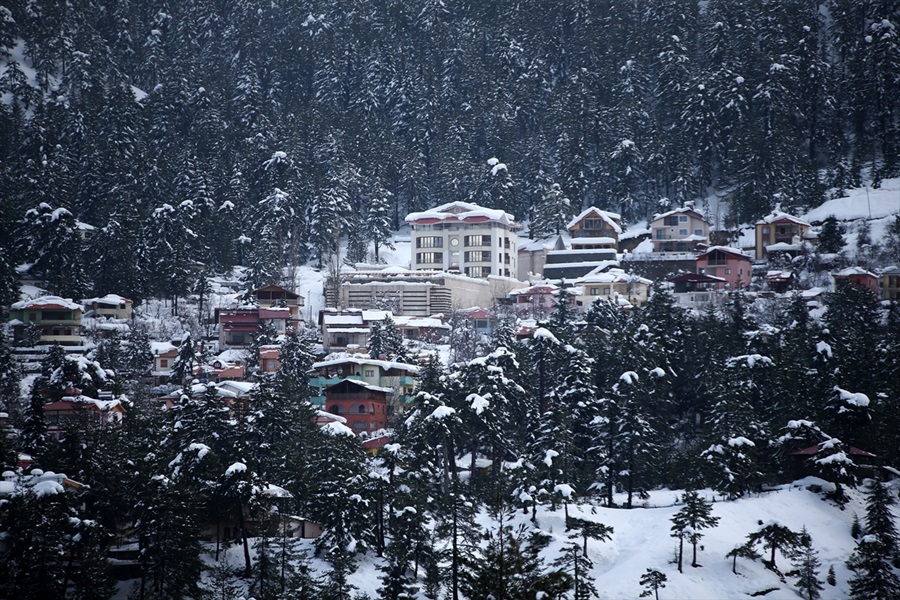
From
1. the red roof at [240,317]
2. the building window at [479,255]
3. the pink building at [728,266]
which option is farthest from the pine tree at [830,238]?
the red roof at [240,317]

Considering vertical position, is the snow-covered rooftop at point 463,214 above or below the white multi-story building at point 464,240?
above

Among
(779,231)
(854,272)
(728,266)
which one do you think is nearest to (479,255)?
(728,266)

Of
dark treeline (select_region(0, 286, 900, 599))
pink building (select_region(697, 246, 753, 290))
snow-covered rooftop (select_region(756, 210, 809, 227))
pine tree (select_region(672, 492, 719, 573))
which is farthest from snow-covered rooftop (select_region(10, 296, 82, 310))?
snow-covered rooftop (select_region(756, 210, 809, 227))

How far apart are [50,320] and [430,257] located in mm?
A: 38927

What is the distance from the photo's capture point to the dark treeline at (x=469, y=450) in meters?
44.6

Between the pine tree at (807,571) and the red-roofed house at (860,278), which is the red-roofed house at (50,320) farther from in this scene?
the red-roofed house at (860,278)

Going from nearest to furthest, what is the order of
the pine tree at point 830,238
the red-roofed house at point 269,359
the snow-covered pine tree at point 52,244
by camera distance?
the red-roofed house at point 269,359 < the snow-covered pine tree at point 52,244 < the pine tree at point 830,238

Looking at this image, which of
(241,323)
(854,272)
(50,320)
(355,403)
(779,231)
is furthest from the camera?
(779,231)

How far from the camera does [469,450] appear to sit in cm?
5991

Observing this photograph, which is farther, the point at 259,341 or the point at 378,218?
the point at 378,218

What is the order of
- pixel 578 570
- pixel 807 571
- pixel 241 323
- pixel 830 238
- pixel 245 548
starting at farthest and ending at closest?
1. pixel 830 238
2. pixel 241 323
3. pixel 807 571
4. pixel 245 548
5. pixel 578 570

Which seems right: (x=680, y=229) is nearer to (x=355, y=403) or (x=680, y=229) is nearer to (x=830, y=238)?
(x=830, y=238)

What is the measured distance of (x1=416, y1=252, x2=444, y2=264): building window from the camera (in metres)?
106

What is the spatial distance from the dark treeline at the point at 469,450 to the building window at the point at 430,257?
3306 cm
